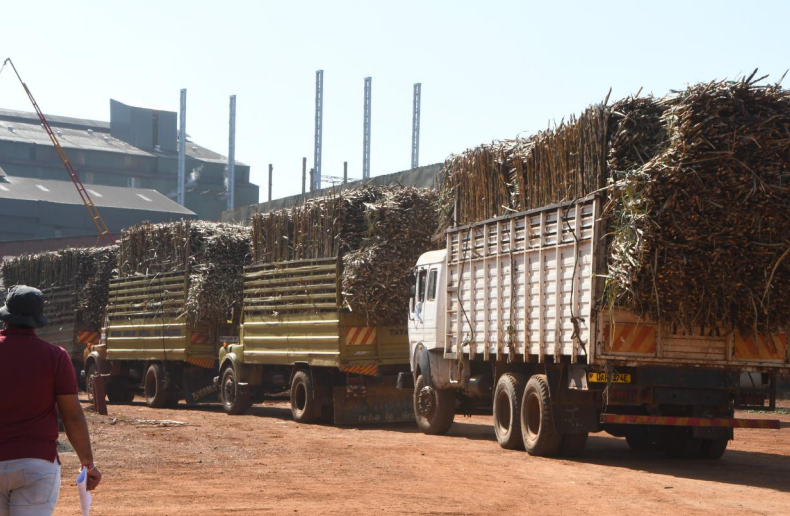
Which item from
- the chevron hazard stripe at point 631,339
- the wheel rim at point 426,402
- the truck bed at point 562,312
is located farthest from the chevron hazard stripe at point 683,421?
the wheel rim at point 426,402

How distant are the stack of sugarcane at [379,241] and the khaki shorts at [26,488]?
13.7m

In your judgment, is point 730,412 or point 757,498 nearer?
point 757,498

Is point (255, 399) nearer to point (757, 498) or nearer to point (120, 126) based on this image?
point (757, 498)

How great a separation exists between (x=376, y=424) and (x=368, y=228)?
12.6 ft

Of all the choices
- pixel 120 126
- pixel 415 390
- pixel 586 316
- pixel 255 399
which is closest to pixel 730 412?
pixel 586 316

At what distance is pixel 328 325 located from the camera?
19.8 m

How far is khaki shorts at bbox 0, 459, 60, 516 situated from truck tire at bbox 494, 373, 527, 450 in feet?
32.0

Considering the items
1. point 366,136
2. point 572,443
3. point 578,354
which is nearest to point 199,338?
point 572,443

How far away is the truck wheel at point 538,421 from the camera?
13.7 metres

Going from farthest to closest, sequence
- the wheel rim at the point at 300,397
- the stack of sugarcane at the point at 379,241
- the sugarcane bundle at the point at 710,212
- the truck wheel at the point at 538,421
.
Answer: the wheel rim at the point at 300,397
the stack of sugarcane at the point at 379,241
the truck wheel at the point at 538,421
the sugarcane bundle at the point at 710,212

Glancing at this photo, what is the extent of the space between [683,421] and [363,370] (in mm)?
7575

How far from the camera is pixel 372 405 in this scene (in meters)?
20.1

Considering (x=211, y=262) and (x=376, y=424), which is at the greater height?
(x=211, y=262)

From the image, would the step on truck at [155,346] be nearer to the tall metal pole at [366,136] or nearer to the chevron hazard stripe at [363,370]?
the chevron hazard stripe at [363,370]
